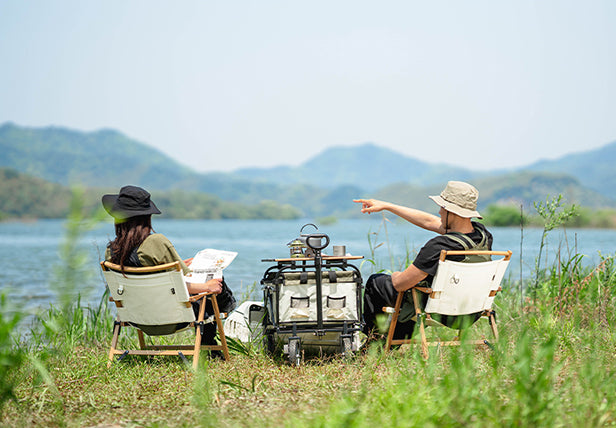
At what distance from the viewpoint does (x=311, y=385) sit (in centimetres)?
308

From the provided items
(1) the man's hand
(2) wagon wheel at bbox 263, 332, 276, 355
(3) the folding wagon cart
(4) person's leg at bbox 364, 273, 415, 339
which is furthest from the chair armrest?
(1) the man's hand

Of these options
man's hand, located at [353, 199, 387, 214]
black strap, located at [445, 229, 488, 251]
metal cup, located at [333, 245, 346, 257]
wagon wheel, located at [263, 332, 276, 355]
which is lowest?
wagon wheel, located at [263, 332, 276, 355]

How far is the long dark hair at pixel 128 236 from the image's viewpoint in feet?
11.2

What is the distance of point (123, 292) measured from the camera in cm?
348

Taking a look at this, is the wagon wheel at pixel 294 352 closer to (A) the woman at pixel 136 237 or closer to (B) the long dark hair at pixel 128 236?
(A) the woman at pixel 136 237

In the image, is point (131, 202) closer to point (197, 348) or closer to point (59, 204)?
point (197, 348)

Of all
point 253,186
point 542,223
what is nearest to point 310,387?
point 542,223

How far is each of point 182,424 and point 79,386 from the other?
3.32 feet

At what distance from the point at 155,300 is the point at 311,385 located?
1035mm

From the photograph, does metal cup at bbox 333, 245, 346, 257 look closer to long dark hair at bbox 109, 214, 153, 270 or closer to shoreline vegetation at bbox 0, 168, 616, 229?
long dark hair at bbox 109, 214, 153, 270

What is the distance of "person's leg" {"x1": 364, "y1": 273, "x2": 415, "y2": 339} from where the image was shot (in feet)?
12.5

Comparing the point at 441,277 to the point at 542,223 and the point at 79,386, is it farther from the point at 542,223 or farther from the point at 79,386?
the point at 79,386

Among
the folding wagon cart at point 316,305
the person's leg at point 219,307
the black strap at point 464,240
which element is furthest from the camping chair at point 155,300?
the black strap at point 464,240

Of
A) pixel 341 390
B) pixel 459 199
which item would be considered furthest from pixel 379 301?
pixel 341 390
